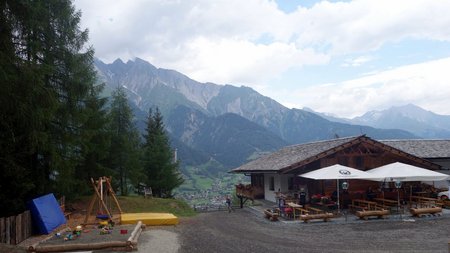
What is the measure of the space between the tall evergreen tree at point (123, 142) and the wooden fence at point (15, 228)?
41.2 ft

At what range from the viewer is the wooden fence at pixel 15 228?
568 inches

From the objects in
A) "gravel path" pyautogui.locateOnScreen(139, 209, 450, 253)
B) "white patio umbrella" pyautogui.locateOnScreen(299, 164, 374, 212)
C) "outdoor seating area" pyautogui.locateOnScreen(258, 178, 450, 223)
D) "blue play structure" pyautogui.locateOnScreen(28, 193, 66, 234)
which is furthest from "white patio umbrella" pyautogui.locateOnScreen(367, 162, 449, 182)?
"blue play structure" pyautogui.locateOnScreen(28, 193, 66, 234)

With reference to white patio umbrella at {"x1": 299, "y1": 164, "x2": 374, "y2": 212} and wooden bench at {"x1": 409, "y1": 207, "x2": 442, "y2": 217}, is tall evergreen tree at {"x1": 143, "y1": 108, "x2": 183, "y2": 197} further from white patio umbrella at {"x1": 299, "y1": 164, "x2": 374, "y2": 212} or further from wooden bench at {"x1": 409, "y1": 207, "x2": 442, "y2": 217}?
wooden bench at {"x1": 409, "y1": 207, "x2": 442, "y2": 217}

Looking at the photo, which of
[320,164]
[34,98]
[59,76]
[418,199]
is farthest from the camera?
[320,164]

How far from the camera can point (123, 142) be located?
104 ft

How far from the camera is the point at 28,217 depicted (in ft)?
55.8

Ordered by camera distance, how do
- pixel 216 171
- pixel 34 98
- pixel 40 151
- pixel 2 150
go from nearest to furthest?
pixel 34 98 → pixel 2 150 → pixel 40 151 → pixel 216 171

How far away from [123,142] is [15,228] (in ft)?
54.5

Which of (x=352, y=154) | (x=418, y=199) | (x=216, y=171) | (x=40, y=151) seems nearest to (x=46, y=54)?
(x=40, y=151)

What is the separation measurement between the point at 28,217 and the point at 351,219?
16.0 meters

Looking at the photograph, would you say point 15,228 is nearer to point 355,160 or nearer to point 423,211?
point 423,211

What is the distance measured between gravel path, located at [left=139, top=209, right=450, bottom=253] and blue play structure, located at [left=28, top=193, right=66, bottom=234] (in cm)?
→ 446

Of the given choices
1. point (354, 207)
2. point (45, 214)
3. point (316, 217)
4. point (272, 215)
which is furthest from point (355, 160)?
point (45, 214)

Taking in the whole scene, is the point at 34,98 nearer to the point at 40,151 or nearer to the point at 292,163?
the point at 40,151
